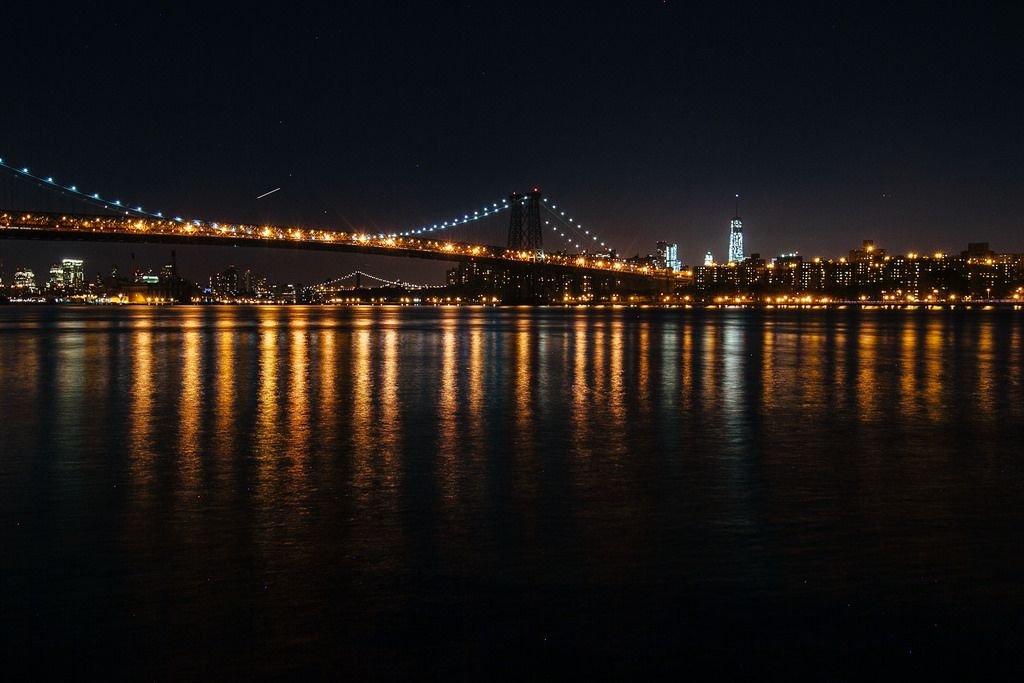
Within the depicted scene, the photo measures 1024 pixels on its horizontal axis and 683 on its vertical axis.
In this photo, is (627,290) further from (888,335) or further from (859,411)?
(859,411)

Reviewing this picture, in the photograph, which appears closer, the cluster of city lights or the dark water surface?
the dark water surface

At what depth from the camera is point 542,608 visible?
5203mm

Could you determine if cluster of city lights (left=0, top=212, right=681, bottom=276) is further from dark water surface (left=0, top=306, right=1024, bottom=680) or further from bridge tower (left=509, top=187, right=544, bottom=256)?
dark water surface (left=0, top=306, right=1024, bottom=680)

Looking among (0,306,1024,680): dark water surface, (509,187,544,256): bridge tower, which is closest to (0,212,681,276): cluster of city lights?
(509,187,544,256): bridge tower

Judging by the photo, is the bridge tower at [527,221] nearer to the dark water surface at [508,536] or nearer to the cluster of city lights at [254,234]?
the cluster of city lights at [254,234]

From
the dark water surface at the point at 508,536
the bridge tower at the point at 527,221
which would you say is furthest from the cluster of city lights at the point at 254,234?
the dark water surface at the point at 508,536

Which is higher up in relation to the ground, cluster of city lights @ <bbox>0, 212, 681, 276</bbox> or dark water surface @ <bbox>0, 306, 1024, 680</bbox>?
cluster of city lights @ <bbox>0, 212, 681, 276</bbox>

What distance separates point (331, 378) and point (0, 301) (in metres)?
150

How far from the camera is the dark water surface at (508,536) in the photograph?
471 centimetres

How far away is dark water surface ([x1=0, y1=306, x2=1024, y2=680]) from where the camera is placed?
471 cm

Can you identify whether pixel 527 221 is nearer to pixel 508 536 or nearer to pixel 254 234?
pixel 254 234

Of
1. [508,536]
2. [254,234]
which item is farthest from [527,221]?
[508,536]

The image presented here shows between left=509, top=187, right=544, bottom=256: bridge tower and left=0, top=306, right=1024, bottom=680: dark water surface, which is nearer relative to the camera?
left=0, top=306, right=1024, bottom=680: dark water surface

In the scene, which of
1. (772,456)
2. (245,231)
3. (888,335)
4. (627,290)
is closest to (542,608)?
(772,456)
